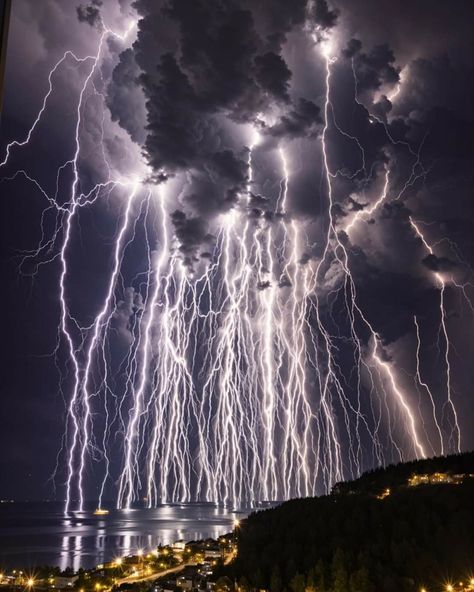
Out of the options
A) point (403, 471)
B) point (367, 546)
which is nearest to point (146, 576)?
point (367, 546)

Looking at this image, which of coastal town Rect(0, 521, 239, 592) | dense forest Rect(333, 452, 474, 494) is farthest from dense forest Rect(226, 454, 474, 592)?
dense forest Rect(333, 452, 474, 494)

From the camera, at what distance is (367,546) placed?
2136 cm

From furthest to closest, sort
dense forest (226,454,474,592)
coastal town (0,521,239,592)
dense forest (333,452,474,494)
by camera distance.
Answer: dense forest (333,452,474,494), coastal town (0,521,239,592), dense forest (226,454,474,592)

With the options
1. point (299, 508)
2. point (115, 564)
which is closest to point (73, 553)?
point (115, 564)

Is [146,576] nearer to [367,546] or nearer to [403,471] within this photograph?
[367,546]

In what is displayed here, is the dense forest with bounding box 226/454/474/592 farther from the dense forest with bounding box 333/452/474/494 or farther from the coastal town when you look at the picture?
the dense forest with bounding box 333/452/474/494

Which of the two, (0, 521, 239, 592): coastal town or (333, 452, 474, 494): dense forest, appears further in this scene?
(333, 452, 474, 494): dense forest

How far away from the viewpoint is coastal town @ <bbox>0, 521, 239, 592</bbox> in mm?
23125

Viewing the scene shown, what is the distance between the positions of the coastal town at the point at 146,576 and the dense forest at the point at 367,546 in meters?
2.12

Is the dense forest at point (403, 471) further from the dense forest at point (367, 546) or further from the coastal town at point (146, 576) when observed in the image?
the coastal town at point (146, 576)

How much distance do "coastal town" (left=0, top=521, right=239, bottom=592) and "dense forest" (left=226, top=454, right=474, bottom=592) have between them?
6.94ft

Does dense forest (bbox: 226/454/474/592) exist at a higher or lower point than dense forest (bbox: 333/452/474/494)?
lower

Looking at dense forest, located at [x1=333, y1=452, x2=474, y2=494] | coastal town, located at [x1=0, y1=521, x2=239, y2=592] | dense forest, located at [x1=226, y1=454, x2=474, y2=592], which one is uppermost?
dense forest, located at [x1=333, y1=452, x2=474, y2=494]

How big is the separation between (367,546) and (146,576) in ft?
46.8
